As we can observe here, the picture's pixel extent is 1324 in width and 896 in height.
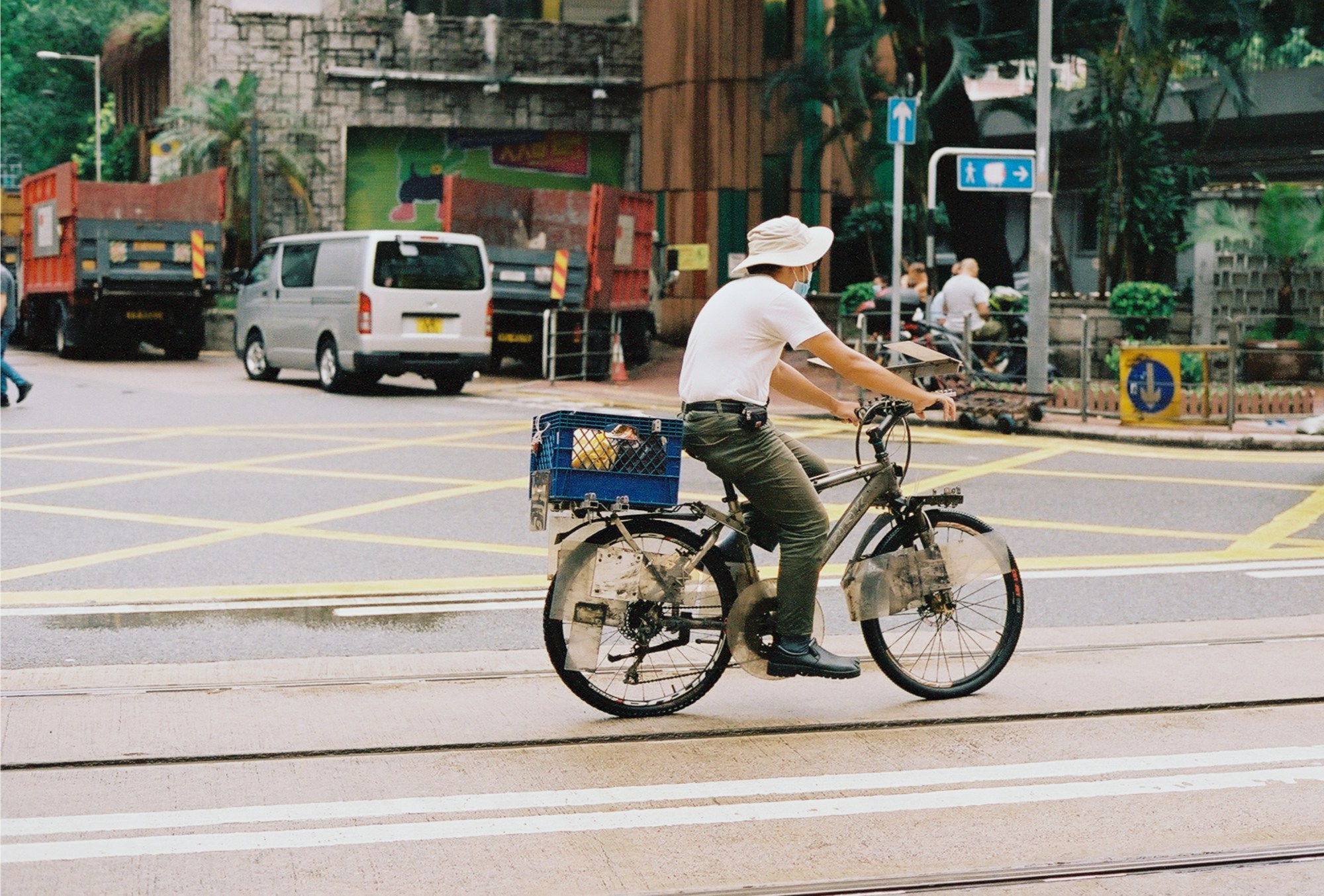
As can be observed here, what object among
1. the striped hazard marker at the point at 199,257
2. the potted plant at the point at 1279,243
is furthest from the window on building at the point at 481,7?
the potted plant at the point at 1279,243

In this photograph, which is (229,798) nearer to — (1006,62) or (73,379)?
(73,379)

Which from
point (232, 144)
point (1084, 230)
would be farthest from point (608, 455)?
point (1084, 230)

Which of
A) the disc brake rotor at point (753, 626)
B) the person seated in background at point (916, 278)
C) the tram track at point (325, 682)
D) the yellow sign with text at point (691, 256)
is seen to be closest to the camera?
the disc brake rotor at point (753, 626)

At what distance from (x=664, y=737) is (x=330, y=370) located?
15.4 meters

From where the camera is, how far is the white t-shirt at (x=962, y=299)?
19094 mm

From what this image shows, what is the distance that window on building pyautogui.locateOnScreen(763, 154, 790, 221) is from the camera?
1156 inches

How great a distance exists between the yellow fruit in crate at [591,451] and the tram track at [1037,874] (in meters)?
1.84

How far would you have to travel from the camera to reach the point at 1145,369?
16.7 m

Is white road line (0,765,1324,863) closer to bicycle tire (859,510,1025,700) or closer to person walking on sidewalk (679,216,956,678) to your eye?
person walking on sidewalk (679,216,956,678)

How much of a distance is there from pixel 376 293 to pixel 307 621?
12.3 meters

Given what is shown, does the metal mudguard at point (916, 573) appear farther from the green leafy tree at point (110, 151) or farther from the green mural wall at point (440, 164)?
the green leafy tree at point (110, 151)

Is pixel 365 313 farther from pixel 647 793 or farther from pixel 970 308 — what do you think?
pixel 647 793

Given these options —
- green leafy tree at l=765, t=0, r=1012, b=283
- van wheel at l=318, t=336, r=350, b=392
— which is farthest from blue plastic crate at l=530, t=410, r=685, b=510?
green leafy tree at l=765, t=0, r=1012, b=283

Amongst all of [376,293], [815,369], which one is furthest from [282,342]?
[815,369]
